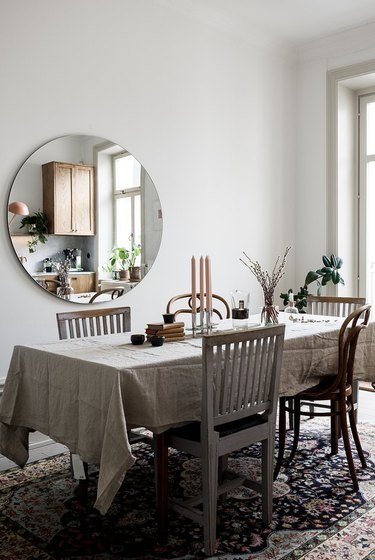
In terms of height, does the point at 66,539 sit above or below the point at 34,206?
below

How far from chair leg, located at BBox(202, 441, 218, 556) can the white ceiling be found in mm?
3841

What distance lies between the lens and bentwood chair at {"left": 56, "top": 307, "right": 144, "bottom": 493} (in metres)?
2.99

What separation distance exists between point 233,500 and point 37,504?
96cm

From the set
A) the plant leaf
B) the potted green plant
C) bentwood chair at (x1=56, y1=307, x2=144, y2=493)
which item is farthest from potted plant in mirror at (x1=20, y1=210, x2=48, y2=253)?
the plant leaf

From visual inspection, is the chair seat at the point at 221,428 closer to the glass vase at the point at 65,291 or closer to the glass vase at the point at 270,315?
the glass vase at the point at 270,315

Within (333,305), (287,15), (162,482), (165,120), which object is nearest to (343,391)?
(162,482)

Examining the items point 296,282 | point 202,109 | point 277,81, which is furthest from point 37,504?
point 277,81

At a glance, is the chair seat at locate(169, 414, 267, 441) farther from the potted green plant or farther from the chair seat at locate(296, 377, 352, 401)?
the potted green plant

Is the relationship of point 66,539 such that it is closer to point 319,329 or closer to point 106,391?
point 106,391

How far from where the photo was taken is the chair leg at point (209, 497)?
2.29 meters

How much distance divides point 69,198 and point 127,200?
53cm

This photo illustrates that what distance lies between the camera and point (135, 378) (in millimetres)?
2277

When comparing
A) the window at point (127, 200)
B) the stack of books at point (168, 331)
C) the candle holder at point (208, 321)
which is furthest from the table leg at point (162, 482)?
the window at point (127, 200)

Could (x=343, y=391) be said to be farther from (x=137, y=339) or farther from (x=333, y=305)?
(x=333, y=305)
